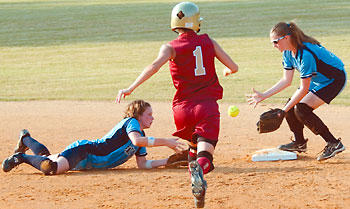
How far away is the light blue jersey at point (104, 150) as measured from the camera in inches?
251

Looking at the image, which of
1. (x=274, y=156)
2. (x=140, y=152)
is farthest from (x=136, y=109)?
(x=274, y=156)

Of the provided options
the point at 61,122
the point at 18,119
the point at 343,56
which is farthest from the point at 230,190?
the point at 343,56

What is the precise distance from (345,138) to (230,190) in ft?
9.94

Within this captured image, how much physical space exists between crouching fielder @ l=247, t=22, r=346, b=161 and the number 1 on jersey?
1.07 m

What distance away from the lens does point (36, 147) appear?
A: 22.7 feet

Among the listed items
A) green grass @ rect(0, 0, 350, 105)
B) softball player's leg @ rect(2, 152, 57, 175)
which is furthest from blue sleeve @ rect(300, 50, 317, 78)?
green grass @ rect(0, 0, 350, 105)

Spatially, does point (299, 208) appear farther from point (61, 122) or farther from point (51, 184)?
point (61, 122)

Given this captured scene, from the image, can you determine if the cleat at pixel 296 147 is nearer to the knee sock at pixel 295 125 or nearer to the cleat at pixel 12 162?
the knee sock at pixel 295 125

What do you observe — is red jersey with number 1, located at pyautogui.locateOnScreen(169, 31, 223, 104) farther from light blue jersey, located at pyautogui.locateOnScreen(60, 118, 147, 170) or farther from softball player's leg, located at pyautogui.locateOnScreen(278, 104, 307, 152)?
softball player's leg, located at pyautogui.locateOnScreen(278, 104, 307, 152)

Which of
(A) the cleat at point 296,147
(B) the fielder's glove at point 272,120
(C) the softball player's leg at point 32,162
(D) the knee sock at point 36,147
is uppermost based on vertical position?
(B) the fielder's glove at point 272,120

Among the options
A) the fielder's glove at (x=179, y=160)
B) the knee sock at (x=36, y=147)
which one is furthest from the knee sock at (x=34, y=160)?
the fielder's glove at (x=179, y=160)

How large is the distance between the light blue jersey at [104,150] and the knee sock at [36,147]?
0.53 metres

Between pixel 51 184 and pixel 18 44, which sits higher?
pixel 18 44

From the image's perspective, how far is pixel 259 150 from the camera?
24.1 ft
